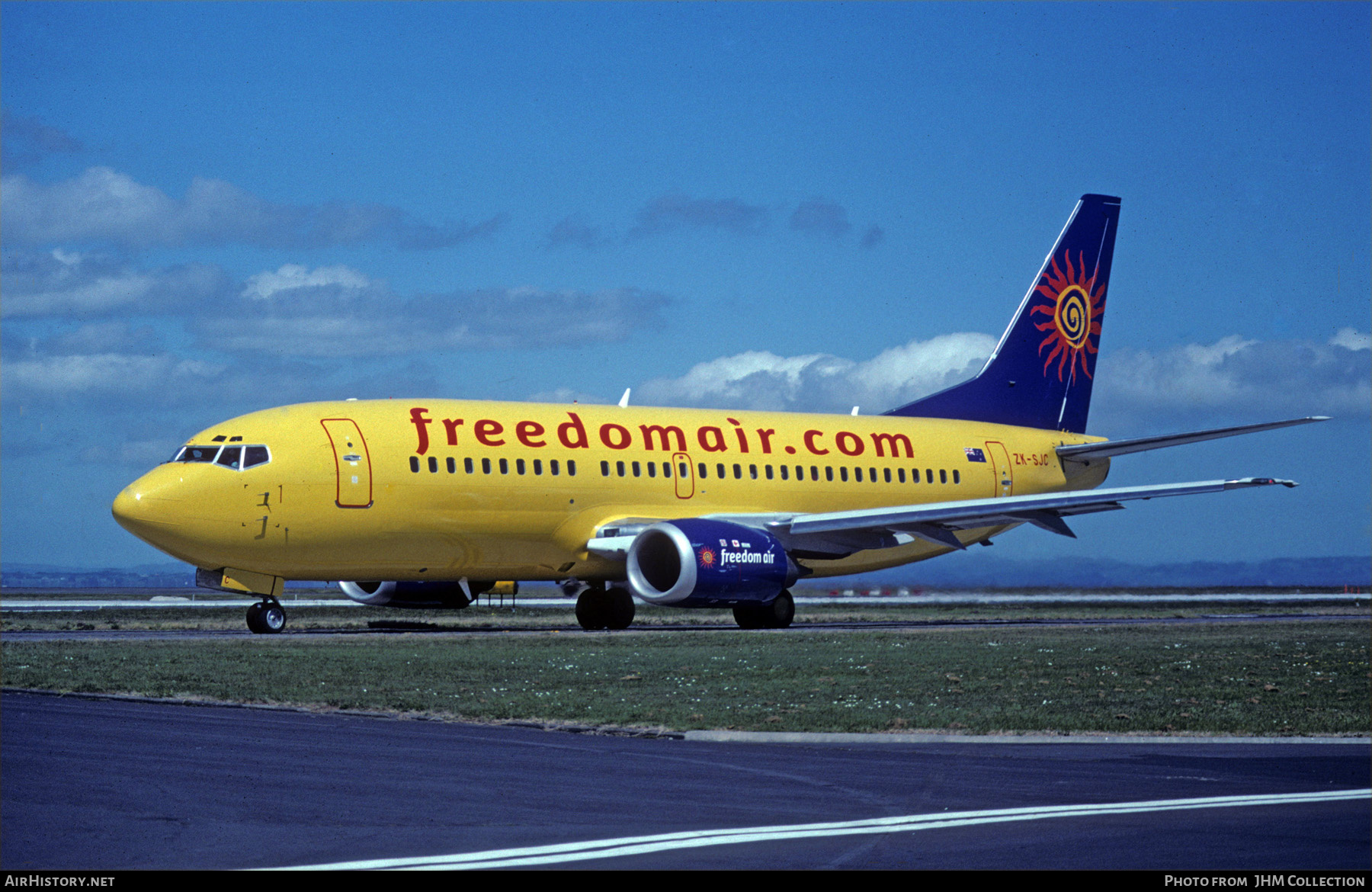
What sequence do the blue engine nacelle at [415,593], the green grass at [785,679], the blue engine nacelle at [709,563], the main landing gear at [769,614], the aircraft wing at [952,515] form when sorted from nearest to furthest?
the green grass at [785,679]
the blue engine nacelle at [709,563]
the aircraft wing at [952,515]
the main landing gear at [769,614]
the blue engine nacelle at [415,593]

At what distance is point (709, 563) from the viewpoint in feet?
99.1

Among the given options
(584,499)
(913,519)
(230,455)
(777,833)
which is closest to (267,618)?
(230,455)

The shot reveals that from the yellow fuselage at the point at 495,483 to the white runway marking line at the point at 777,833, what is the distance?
70.2 feet

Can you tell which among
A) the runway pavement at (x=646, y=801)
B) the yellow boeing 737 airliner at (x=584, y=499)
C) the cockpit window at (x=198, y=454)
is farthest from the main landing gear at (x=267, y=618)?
the runway pavement at (x=646, y=801)

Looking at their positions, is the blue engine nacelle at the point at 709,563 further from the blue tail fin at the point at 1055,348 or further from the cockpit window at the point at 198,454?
the blue tail fin at the point at 1055,348

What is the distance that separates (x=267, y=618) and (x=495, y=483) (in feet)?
16.0

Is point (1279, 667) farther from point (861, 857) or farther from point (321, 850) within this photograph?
point (321, 850)

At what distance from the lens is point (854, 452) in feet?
123

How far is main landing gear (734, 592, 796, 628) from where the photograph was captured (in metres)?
33.4

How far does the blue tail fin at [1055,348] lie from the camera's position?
136 feet

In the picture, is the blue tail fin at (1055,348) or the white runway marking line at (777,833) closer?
the white runway marking line at (777,833)

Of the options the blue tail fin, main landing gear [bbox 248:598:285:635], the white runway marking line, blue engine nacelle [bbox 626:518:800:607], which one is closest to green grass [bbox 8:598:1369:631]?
main landing gear [bbox 248:598:285:635]

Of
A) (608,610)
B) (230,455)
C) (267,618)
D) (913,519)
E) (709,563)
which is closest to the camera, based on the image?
(230,455)

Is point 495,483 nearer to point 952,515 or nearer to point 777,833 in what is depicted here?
point 952,515
